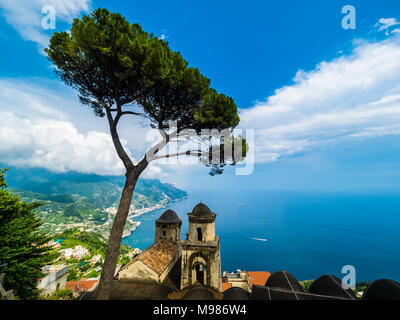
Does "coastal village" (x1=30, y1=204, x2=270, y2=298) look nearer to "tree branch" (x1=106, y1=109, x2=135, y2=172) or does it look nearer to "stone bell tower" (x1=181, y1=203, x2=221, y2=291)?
"stone bell tower" (x1=181, y1=203, x2=221, y2=291)

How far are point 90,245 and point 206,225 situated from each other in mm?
54637

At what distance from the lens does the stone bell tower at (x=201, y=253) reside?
1109 cm

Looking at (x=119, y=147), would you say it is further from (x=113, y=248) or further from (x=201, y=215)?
(x=201, y=215)

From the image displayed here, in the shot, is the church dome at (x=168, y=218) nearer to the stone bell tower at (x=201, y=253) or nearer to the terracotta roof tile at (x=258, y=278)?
the stone bell tower at (x=201, y=253)

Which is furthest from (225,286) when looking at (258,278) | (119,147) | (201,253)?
(119,147)

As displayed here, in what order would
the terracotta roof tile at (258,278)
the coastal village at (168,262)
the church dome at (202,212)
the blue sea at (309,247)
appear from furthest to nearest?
the blue sea at (309,247), the terracotta roof tile at (258,278), the church dome at (202,212), the coastal village at (168,262)

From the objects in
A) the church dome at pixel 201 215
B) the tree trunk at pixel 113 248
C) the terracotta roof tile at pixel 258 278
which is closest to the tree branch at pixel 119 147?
the tree trunk at pixel 113 248

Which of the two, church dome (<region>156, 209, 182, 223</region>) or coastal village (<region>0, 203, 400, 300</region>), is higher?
church dome (<region>156, 209, 182, 223</region>)

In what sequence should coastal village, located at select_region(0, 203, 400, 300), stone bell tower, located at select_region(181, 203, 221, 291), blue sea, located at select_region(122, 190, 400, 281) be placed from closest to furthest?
coastal village, located at select_region(0, 203, 400, 300)
stone bell tower, located at select_region(181, 203, 221, 291)
blue sea, located at select_region(122, 190, 400, 281)

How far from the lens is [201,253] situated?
11289mm

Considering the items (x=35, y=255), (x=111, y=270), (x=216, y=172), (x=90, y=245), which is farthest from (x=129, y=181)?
(x=90, y=245)

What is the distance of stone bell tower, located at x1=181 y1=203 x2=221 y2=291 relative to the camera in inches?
437

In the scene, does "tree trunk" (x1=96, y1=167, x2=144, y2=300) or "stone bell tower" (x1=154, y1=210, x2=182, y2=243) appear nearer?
"tree trunk" (x1=96, y1=167, x2=144, y2=300)

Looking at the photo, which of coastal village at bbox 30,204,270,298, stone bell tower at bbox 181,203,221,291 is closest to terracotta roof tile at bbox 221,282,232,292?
coastal village at bbox 30,204,270,298
